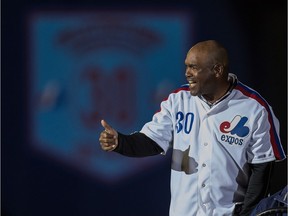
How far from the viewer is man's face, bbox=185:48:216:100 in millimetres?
3574

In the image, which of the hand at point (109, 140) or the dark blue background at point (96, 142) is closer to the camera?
the hand at point (109, 140)

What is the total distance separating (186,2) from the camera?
16.0 feet

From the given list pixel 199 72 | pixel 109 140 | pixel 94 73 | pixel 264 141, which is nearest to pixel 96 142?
pixel 94 73

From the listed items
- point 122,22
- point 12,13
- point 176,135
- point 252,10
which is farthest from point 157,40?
point 176,135

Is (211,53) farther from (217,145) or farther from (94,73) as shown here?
(94,73)

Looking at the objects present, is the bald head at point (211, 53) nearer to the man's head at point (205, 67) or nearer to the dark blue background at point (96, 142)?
the man's head at point (205, 67)

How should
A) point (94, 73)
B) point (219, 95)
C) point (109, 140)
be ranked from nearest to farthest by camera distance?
point (109, 140) → point (219, 95) → point (94, 73)

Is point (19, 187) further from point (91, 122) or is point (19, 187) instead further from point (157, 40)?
point (157, 40)

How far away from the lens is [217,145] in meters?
3.61

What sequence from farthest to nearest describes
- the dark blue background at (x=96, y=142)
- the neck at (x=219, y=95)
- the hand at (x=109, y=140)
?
the dark blue background at (x=96, y=142), the neck at (x=219, y=95), the hand at (x=109, y=140)

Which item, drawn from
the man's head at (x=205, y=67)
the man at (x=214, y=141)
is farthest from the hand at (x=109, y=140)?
the man's head at (x=205, y=67)

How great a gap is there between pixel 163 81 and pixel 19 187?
1.22 m

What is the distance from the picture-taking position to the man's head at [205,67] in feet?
11.7

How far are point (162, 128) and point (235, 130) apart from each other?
38cm
